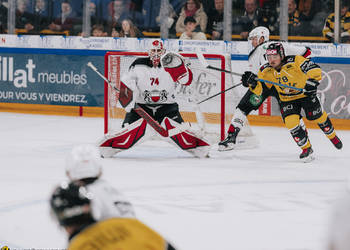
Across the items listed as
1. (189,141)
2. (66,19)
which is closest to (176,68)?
(189,141)

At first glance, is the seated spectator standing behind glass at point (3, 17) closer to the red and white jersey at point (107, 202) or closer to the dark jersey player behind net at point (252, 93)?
the dark jersey player behind net at point (252, 93)

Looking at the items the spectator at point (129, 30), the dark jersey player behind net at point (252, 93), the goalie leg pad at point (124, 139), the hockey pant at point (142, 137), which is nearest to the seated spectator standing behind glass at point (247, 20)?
the spectator at point (129, 30)

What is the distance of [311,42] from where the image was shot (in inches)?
376

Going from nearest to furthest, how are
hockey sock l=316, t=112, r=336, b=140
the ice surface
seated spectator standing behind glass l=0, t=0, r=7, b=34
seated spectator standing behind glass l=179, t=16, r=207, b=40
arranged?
the ice surface < hockey sock l=316, t=112, r=336, b=140 < seated spectator standing behind glass l=179, t=16, r=207, b=40 < seated spectator standing behind glass l=0, t=0, r=7, b=34

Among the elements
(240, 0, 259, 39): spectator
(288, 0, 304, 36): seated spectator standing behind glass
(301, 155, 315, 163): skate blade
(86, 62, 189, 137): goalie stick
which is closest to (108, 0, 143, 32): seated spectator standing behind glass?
(240, 0, 259, 39): spectator

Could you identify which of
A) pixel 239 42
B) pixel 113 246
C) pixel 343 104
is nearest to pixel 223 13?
pixel 239 42

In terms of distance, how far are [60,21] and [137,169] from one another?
16.3 feet

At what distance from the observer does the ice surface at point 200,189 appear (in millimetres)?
4156

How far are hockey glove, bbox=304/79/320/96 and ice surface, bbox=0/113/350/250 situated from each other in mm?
645

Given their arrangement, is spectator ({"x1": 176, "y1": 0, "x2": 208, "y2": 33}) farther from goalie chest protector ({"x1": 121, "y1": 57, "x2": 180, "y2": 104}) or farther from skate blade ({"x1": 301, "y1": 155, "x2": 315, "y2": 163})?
skate blade ({"x1": 301, "y1": 155, "x2": 315, "y2": 163})

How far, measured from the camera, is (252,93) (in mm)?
7363

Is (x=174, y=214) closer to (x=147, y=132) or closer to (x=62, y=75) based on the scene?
(x=147, y=132)

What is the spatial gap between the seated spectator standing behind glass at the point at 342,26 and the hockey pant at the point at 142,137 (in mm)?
3121

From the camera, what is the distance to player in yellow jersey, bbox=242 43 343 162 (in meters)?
6.89
